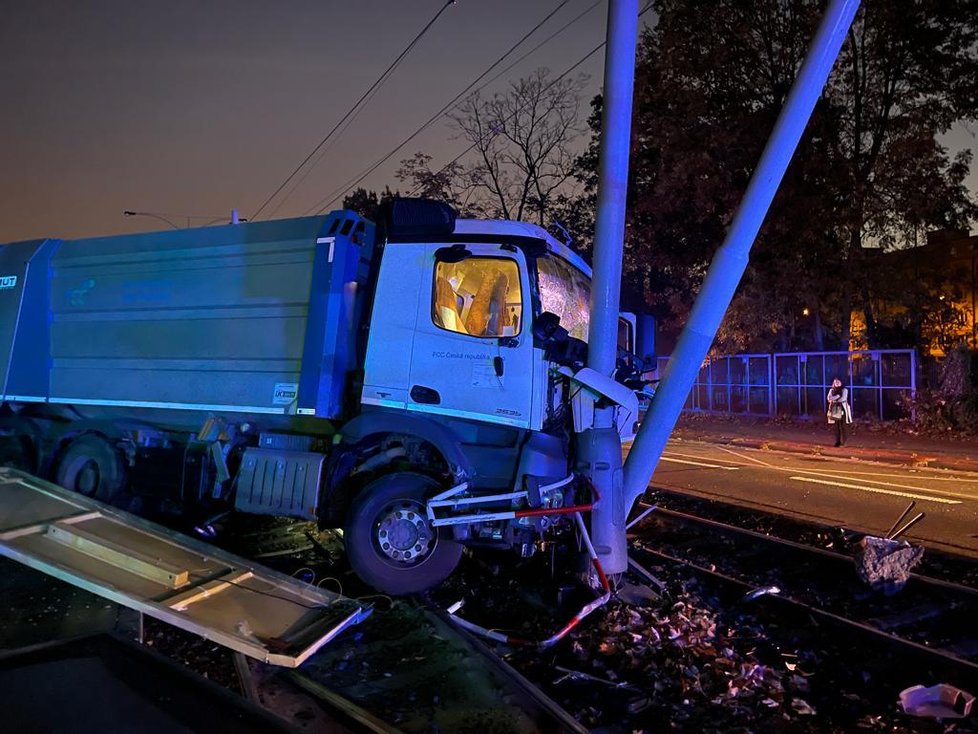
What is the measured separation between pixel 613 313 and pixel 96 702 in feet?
15.0

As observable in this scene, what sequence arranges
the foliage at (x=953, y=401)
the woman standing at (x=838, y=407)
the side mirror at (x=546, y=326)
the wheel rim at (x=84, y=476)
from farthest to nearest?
the foliage at (x=953, y=401)
the woman standing at (x=838, y=407)
the wheel rim at (x=84, y=476)
the side mirror at (x=546, y=326)

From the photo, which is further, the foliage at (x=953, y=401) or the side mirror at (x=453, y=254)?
the foliage at (x=953, y=401)

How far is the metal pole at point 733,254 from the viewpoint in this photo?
246 inches

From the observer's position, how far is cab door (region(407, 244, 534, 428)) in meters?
5.92

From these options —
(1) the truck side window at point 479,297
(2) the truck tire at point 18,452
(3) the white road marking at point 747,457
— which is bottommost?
(3) the white road marking at point 747,457

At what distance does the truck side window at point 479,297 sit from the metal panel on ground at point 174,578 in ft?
7.94

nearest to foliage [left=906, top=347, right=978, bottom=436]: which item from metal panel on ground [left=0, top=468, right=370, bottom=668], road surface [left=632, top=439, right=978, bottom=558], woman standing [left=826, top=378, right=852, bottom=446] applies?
woman standing [left=826, top=378, right=852, bottom=446]

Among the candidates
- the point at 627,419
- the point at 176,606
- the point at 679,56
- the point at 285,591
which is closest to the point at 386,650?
the point at 285,591

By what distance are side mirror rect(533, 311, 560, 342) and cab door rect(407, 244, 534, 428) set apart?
0.09 m

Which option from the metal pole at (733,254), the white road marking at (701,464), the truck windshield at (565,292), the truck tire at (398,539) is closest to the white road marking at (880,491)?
the white road marking at (701,464)

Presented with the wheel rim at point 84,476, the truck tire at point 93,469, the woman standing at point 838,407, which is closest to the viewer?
the truck tire at point 93,469

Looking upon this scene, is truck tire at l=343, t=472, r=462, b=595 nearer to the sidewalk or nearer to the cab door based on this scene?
the cab door

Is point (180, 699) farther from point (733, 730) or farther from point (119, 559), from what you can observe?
point (733, 730)

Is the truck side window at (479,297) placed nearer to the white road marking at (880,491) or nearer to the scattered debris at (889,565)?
the scattered debris at (889,565)
